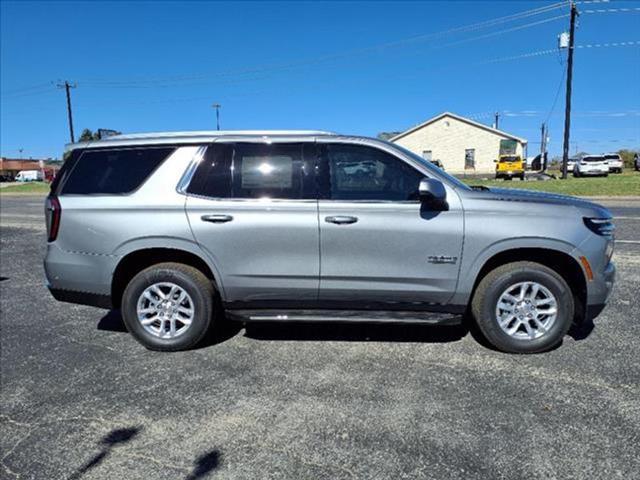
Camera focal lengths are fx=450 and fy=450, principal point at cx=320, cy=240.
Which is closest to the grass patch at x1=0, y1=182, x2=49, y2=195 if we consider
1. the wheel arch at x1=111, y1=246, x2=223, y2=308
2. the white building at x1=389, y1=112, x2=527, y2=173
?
the white building at x1=389, y1=112, x2=527, y2=173

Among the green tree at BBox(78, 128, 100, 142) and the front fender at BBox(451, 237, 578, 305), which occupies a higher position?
the green tree at BBox(78, 128, 100, 142)

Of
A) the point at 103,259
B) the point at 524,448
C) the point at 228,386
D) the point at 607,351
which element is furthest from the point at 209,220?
the point at 607,351

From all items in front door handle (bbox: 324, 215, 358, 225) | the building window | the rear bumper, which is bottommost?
the rear bumper

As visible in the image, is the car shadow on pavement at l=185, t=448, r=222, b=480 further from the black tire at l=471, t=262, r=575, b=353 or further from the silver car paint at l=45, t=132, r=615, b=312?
the black tire at l=471, t=262, r=575, b=353

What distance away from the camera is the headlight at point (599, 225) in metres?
3.71

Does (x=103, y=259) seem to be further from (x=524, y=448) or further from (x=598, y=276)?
(x=598, y=276)

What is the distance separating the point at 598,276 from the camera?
3703 mm

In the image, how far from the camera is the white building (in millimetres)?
47250

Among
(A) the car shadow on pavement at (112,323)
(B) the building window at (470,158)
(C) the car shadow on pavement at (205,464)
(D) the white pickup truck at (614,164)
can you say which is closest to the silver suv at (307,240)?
(A) the car shadow on pavement at (112,323)

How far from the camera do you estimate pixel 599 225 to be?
3727 millimetres

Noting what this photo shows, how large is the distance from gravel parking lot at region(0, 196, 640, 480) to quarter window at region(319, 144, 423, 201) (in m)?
1.36

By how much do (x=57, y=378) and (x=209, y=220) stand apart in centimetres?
172

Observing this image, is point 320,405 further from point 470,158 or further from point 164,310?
point 470,158

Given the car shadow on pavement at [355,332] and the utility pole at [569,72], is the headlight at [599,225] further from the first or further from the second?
the utility pole at [569,72]
